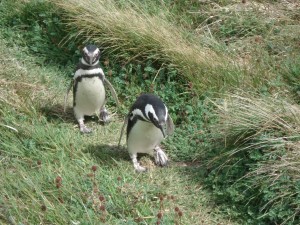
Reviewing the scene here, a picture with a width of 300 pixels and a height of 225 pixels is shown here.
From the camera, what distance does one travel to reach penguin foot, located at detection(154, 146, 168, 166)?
555cm

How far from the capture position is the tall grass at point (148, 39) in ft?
20.5

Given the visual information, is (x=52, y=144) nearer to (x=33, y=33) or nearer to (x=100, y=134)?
(x=100, y=134)

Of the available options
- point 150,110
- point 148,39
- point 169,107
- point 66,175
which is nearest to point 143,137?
point 150,110

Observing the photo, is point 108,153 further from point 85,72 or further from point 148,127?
point 85,72

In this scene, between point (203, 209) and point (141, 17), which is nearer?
point (203, 209)

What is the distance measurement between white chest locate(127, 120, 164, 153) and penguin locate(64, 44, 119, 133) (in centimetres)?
74

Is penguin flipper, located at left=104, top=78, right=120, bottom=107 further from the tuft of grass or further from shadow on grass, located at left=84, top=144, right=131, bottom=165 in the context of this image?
the tuft of grass

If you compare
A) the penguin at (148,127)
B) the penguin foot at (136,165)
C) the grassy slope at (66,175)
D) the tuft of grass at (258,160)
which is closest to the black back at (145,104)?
the penguin at (148,127)

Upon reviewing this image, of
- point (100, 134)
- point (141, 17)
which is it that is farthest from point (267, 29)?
point (100, 134)

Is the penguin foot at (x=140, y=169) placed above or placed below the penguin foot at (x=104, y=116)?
below

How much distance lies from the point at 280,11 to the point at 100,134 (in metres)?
2.37

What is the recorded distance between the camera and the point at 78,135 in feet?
19.8

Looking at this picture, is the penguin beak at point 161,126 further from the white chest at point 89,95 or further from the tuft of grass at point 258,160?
the white chest at point 89,95

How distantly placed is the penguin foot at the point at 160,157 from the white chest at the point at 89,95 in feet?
2.86
